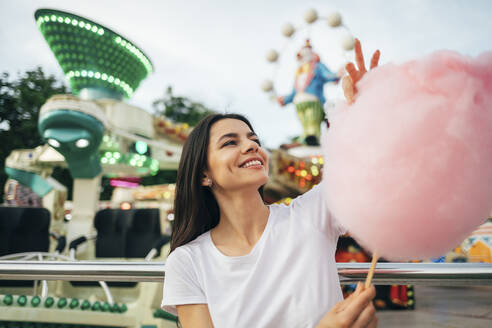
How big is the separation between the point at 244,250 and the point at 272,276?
0.14 m

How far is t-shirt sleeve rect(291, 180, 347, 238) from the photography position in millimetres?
1066

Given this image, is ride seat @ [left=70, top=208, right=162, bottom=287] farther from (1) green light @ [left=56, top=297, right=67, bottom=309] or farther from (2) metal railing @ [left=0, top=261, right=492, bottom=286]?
(2) metal railing @ [left=0, top=261, right=492, bottom=286]

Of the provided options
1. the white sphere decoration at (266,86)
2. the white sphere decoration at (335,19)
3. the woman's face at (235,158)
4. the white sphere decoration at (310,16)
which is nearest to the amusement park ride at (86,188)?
the woman's face at (235,158)

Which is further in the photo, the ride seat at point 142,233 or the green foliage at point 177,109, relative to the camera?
the green foliage at point 177,109

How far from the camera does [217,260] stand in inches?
42.9

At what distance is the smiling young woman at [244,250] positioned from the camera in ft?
3.13

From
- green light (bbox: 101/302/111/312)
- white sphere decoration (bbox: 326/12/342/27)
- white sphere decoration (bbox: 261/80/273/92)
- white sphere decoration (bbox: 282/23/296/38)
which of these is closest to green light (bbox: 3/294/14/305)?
green light (bbox: 101/302/111/312)

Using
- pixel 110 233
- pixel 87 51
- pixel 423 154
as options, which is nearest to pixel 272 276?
pixel 423 154

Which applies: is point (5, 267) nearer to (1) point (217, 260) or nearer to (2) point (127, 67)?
(1) point (217, 260)

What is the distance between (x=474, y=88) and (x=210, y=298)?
2.67ft

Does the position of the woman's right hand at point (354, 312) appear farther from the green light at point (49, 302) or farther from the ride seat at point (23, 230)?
the ride seat at point (23, 230)

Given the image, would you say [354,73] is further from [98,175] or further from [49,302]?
[98,175]

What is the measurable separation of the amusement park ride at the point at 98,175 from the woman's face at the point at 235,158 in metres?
0.29

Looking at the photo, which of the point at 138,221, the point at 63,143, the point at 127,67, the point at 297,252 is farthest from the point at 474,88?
the point at 127,67
